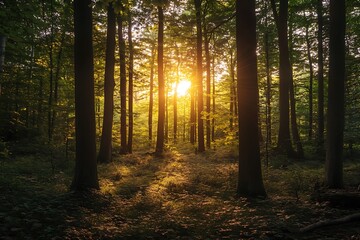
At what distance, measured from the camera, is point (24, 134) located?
20500 millimetres

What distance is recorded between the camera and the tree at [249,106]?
29.9ft

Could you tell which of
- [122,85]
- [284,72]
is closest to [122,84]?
[122,85]

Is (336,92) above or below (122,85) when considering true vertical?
below

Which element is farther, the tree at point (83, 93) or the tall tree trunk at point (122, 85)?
the tall tree trunk at point (122, 85)

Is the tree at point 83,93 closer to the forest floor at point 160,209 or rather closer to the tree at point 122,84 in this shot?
the forest floor at point 160,209

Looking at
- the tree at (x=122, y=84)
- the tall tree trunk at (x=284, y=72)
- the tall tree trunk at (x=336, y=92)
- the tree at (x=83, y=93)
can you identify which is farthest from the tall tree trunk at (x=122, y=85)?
the tall tree trunk at (x=336, y=92)

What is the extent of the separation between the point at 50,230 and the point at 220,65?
92.7 ft

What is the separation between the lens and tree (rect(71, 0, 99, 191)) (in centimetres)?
907

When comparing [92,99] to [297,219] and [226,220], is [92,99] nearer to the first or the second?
[226,220]

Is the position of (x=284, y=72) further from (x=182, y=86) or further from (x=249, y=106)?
(x=182, y=86)

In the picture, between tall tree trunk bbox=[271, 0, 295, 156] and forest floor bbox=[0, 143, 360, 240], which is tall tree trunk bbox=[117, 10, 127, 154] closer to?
forest floor bbox=[0, 143, 360, 240]

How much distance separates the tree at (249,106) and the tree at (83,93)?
4.48 meters

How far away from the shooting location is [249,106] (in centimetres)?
910

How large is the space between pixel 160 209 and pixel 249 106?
12.7 feet
